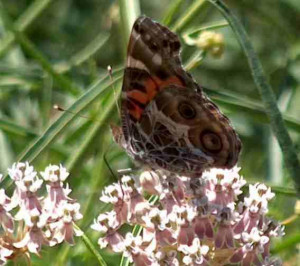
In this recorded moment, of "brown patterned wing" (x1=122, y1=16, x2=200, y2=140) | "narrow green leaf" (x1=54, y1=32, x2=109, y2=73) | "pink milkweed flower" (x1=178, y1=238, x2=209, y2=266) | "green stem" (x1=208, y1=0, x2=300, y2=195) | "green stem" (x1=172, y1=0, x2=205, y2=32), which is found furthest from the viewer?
"narrow green leaf" (x1=54, y1=32, x2=109, y2=73)

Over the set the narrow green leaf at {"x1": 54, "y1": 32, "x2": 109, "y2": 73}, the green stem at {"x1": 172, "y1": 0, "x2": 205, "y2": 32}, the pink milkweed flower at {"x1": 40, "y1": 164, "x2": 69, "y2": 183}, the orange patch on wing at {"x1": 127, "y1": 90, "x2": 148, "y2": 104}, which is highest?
the narrow green leaf at {"x1": 54, "y1": 32, "x2": 109, "y2": 73}

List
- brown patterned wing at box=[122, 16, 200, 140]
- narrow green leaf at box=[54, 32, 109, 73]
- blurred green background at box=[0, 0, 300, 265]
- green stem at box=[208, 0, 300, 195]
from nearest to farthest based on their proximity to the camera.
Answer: green stem at box=[208, 0, 300, 195] < brown patterned wing at box=[122, 16, 200, 140] < blurred green background at box=[0, 0, 300, 265] < narrow green leaf at box=[54, 32, 109, 73]

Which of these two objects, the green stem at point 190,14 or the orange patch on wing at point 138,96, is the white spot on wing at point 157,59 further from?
the green stem at point 190,14

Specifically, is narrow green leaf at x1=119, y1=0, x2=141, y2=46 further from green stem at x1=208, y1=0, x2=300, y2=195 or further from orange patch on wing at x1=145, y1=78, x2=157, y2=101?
green stem at x1=208, y1=0, x2=300, y2=195

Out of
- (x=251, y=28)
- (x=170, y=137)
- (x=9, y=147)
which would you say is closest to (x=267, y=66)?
(x=251, y=28)

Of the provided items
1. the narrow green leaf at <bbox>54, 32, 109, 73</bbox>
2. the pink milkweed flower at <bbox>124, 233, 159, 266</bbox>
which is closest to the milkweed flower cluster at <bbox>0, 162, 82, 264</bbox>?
the pink milkweed flower at <bbox>124, 233, 159, 266</bbox>

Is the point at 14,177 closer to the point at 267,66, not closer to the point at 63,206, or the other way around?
the point at 63,206

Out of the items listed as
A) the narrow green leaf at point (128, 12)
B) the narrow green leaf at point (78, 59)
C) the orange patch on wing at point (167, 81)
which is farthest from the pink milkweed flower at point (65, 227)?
the narrow green leaf at point (78, 59)
